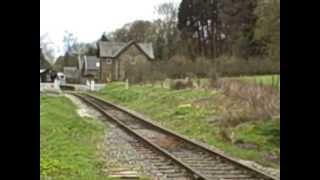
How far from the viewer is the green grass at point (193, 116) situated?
7.27m

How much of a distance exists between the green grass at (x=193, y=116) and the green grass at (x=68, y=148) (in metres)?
1.84

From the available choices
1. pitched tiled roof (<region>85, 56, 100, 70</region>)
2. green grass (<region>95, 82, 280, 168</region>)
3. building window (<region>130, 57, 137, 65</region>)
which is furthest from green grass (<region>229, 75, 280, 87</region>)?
pitched tiled roof (<region>85, 56, 100, 70</region>)

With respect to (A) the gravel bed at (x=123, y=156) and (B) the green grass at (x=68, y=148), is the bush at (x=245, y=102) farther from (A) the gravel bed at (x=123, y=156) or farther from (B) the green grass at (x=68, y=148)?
(B) the green grass at (x=68, y=148)

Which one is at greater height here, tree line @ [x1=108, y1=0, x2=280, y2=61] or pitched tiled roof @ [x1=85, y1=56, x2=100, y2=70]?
tree line @ [x1=108, y1=0, x2=280, y2=61]

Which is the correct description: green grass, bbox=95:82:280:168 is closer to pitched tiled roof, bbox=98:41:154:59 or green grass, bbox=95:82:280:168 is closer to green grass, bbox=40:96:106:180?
pitched tiled roof, bbox=98:41:154:59

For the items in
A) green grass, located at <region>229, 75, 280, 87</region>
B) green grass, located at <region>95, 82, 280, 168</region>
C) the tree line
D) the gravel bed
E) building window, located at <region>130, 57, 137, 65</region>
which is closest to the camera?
the gravel bed

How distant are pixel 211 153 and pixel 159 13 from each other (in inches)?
506

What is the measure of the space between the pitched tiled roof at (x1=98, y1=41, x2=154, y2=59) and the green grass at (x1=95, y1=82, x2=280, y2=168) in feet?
4.97

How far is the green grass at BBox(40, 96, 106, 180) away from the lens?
516 cm

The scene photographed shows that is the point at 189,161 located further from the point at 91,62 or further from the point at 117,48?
the point at 91,62
